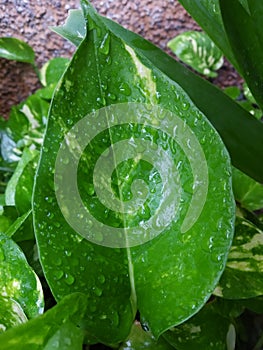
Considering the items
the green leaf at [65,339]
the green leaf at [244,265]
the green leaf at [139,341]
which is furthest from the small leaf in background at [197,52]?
the green leaf at [65,339]

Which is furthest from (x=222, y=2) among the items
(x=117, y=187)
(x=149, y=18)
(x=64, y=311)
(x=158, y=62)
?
(x=149, y=18)

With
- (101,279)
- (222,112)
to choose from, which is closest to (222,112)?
(222,112)

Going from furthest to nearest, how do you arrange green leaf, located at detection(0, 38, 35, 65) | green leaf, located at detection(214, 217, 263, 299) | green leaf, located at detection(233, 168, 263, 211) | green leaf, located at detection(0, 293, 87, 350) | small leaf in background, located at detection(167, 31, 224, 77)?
small leaf in background, located at detection(167, 31, 224, 77) → green leaf, located at detection(0, 38, 35, 65) → green leaf, located at detection(233, 168, 263, 211) → green leaf, located at detection(214, 217, 263, 299) → green leaf, located at detection(0, 293, 87, 350)

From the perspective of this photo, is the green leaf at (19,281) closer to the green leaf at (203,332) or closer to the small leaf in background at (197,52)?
the green leaf at (203,332)

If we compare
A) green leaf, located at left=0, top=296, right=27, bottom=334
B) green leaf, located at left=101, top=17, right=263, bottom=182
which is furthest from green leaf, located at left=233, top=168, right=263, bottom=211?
green leaf, located at left=0, top=296, right=27, bottom=334

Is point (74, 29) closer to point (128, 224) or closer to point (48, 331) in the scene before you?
point (128, 224)

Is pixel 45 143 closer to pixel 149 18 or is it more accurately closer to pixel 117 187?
pixel 117 187

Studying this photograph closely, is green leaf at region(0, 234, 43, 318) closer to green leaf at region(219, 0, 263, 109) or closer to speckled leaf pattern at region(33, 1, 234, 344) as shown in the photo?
speckled leaf pattern at region(33, 1, 234, 344)

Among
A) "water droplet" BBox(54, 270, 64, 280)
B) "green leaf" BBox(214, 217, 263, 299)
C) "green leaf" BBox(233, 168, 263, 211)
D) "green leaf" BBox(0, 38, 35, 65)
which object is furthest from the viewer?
"green leaf" BBox(0, 38, 35, 65)
